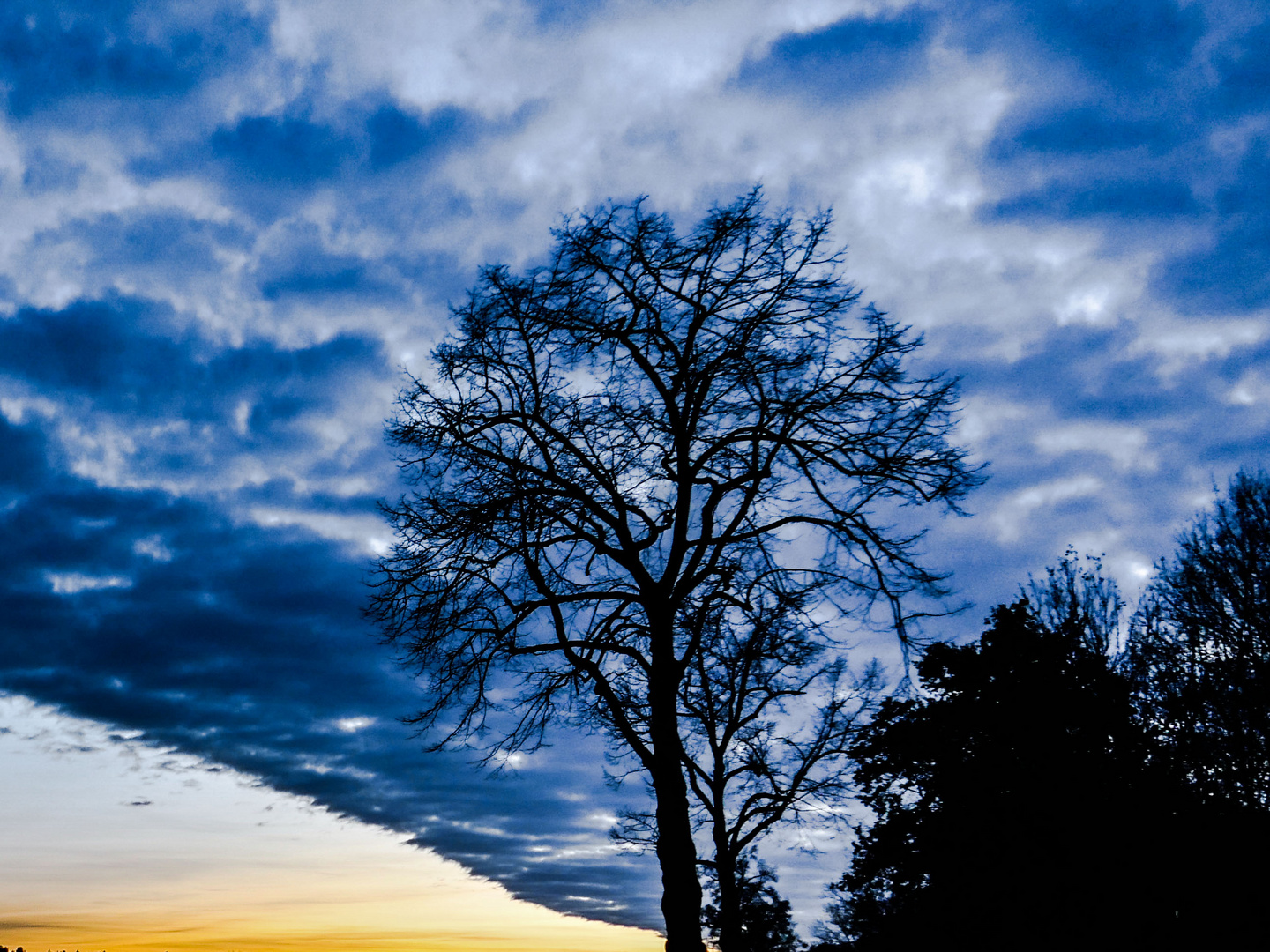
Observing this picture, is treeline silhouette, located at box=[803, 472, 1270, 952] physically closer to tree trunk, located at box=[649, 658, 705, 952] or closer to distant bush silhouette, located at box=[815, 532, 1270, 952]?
distant bush silhouette, located at box=[815, 532, 1270, 952]

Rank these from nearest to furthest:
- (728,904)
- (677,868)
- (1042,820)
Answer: (677,868) → (1042,820) → (728,904)

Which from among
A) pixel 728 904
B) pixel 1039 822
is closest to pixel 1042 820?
pixel 1039 822

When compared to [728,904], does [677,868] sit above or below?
above

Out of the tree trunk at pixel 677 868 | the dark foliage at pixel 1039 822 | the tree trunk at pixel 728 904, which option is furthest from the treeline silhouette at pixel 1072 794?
the tree trunk at pixel 677 868

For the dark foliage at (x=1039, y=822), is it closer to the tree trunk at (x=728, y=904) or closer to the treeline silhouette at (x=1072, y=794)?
the treeline silhouette at (x=1072, y=794)

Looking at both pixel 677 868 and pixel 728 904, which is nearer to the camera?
pixel 677 868

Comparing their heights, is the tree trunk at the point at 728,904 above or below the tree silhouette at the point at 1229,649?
below

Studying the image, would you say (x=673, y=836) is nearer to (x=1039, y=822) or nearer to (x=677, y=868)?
(x=677, y=868)

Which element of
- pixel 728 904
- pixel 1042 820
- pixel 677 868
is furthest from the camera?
pixel 728 904

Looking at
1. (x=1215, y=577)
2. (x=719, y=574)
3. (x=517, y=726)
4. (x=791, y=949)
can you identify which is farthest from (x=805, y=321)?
(x=791, y=949)

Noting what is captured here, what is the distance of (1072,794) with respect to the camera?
53.3 feet

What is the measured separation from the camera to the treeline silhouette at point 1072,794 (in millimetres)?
15117

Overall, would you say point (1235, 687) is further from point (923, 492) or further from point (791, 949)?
point (791, 949)

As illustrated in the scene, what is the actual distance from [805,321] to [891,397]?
1.64 metres
